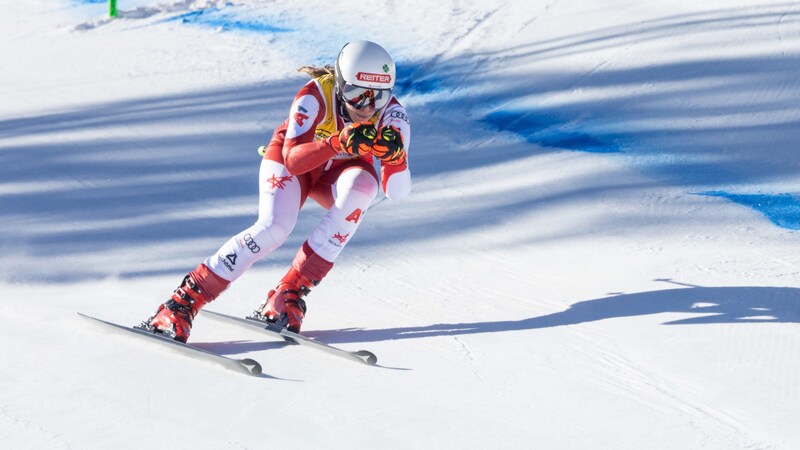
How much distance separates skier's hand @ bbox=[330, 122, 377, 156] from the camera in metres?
4.44

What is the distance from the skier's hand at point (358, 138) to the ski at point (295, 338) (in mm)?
807

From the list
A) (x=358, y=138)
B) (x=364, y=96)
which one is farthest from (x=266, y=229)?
(x=364, y=96)

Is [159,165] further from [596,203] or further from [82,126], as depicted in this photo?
[596,203]

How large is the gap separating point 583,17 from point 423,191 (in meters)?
3.55

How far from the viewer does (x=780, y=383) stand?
13.3 feet

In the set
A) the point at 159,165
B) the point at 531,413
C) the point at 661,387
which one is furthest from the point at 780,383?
the point at 159,165

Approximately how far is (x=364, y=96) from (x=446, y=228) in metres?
1.75

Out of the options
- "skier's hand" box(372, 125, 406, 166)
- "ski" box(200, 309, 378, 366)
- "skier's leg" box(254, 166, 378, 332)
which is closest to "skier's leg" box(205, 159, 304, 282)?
"skier's leg" box(254, 166, 378, 332)

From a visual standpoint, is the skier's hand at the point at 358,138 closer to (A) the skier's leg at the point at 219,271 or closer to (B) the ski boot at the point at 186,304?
(A) the skier's leg at the point at 219,271

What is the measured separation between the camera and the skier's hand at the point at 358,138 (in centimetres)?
444

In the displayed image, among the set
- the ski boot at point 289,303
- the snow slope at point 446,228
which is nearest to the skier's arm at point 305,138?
the ski boot at point 289,303

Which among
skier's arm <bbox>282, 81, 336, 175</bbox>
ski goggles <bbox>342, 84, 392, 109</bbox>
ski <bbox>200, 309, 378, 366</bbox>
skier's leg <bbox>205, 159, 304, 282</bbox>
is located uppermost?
ski goggles <bbox>342, 84, 392, 109</bbox>

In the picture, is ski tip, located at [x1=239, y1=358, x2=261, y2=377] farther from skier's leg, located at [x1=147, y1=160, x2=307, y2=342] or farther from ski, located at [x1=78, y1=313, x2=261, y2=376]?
skier's leg, located at [x1=147, y1=160, x2=307, y2=342]

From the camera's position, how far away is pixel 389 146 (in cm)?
450
